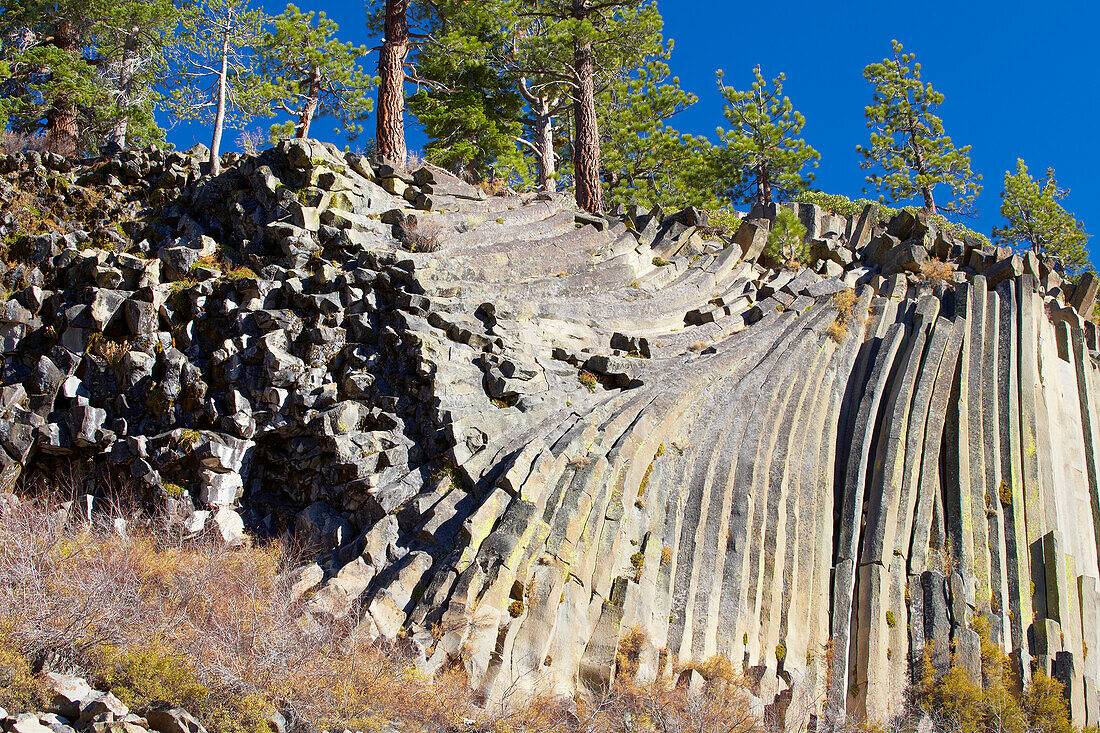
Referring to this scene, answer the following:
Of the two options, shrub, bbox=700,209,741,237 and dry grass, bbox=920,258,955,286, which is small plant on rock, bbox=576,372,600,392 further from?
dry grass, bbox=920,258,955,286

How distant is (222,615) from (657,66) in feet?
91.8

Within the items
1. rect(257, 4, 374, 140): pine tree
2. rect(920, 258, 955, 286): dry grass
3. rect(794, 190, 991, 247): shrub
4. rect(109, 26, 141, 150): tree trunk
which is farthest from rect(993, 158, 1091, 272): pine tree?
rect(109, 26, 141, 150): tree trunk

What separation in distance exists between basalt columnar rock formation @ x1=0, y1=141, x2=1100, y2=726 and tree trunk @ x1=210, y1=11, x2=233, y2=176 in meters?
0.57

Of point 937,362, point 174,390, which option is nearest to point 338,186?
point 174,390

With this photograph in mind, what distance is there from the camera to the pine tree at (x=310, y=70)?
27.4 meters

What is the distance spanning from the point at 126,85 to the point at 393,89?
11.0 m

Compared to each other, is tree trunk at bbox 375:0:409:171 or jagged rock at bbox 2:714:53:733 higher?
tree trunk at bbox 375:0:409:171

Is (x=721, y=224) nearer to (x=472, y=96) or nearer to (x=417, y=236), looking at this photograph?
(x=472, y=96)

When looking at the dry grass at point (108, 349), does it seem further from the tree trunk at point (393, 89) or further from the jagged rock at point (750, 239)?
the jagged rock at point (750, 239)

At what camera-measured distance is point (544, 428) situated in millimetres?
12797

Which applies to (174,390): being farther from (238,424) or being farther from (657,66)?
(657,66)

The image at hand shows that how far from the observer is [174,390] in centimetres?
1290

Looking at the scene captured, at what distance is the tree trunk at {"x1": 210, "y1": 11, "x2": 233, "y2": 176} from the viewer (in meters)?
18.7

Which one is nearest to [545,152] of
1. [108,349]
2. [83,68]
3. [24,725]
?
[83,68]
